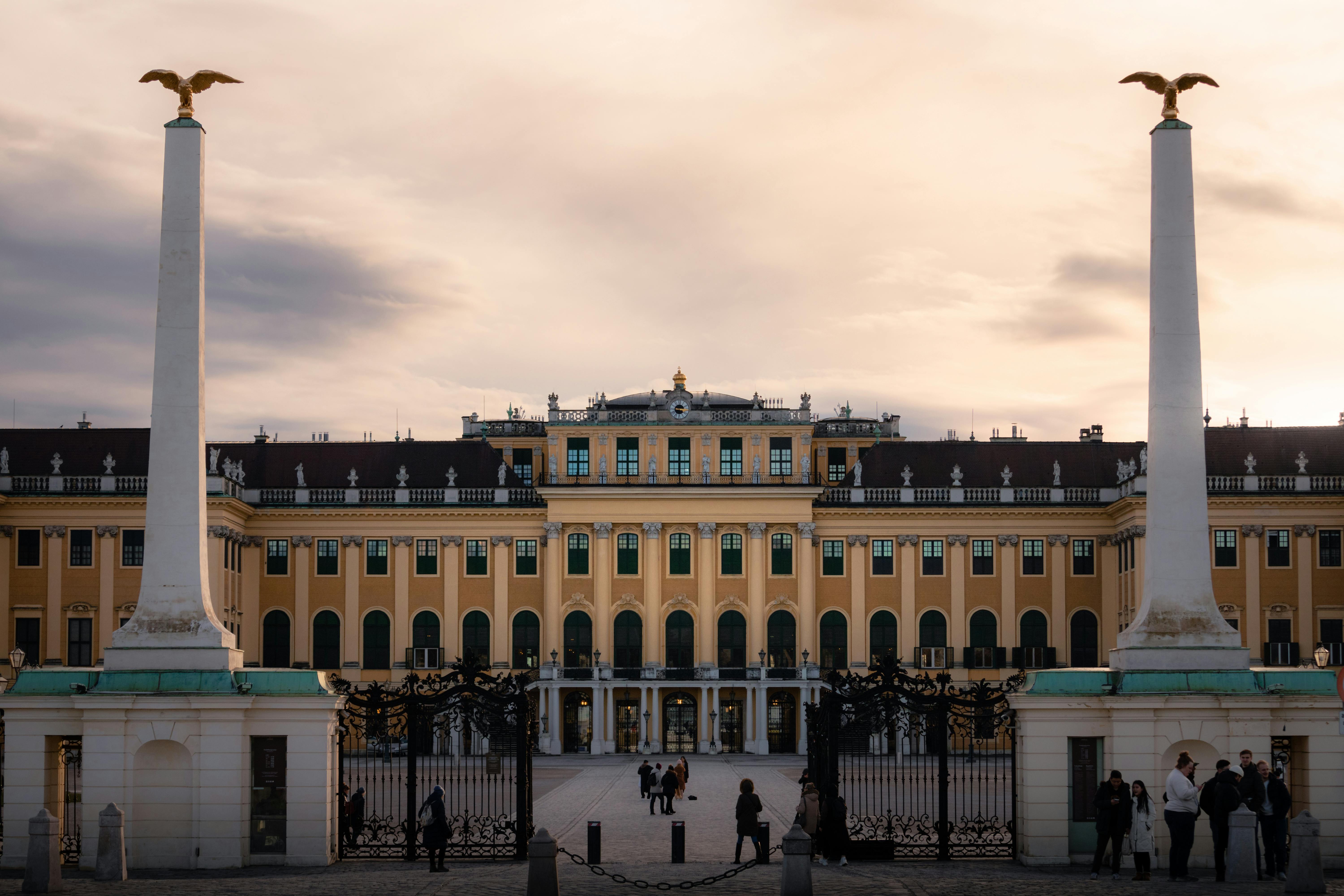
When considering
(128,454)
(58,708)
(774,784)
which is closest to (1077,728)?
(58,708)

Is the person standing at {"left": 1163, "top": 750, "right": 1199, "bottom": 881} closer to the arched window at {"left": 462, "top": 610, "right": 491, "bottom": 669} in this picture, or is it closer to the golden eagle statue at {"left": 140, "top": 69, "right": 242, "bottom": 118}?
the golden eagle statue at {"left": 140, "top": 69, "right": 242, "bottom": 118}

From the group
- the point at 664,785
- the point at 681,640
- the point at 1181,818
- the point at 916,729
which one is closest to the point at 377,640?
the point at 681,640

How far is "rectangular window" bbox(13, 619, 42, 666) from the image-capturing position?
260 feet

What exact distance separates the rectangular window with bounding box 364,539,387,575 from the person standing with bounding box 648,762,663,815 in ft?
122

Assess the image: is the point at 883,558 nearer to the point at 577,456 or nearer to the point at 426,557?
the point at 577,456

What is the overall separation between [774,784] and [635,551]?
2689 centimetres

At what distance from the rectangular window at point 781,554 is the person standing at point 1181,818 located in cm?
5723

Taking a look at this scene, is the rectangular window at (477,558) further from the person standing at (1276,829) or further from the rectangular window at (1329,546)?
the person standing at (1276,829)

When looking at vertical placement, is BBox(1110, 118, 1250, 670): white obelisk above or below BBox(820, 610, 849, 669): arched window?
above

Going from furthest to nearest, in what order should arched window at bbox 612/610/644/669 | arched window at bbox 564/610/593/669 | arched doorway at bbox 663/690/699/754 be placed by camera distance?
arched window at bbox 612/610/644/669
arched window at bbox 564/610/593/669
arched doorway at bbox 663/690/699/754

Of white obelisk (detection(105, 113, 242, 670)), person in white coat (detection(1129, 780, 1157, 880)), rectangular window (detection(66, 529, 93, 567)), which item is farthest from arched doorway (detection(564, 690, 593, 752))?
person in white coat (detection(1129, 780, 1157, 880))

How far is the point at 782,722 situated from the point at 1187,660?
53.9 metres

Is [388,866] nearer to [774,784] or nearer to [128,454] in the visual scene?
[774,784]

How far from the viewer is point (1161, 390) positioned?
95.0 ft
